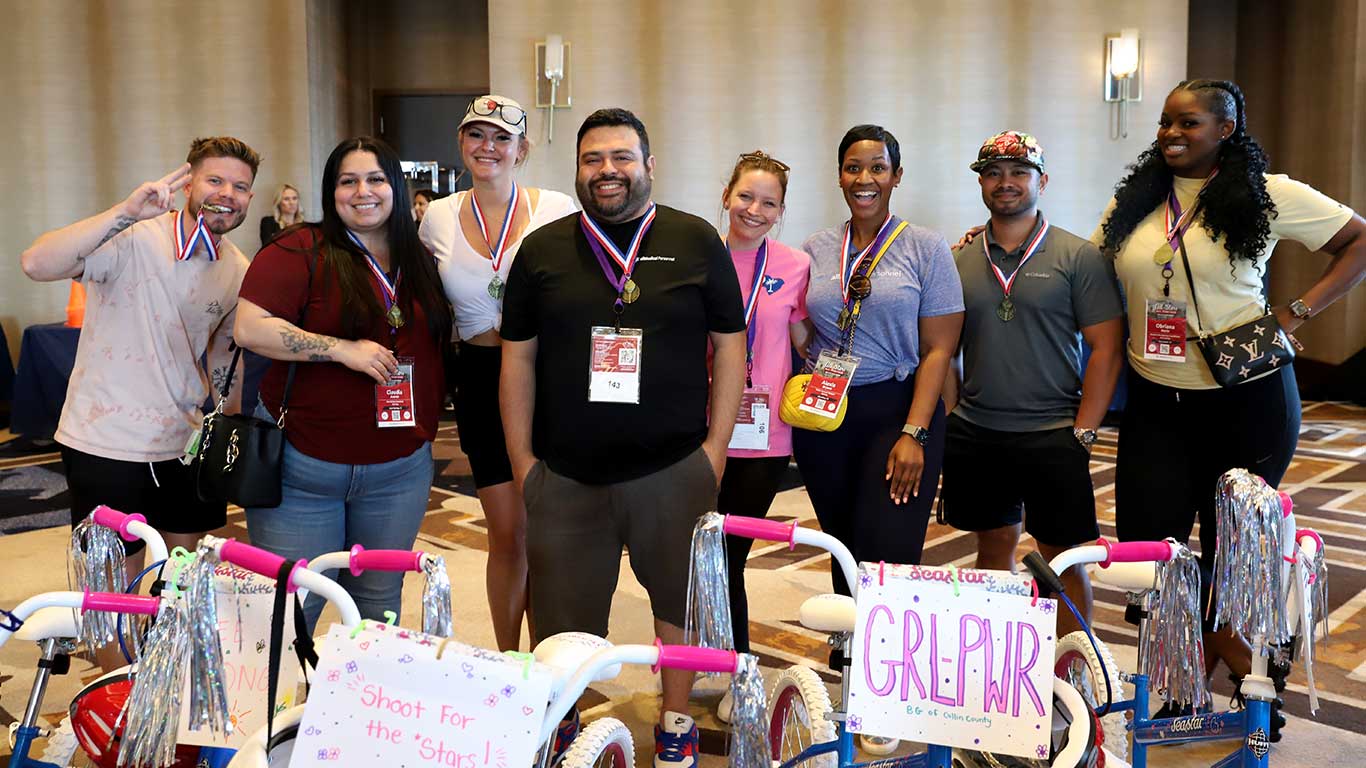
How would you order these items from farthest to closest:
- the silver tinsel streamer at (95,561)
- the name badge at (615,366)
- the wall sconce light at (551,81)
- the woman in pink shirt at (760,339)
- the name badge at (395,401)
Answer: the wall sconce light at (551,81)
the woman in pink shirt at (760,339)
the name badge at (395,401)
the name badge at (615,366)
the silver tinsel streamer at (95,561)

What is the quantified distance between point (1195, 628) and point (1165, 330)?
3.75 ft

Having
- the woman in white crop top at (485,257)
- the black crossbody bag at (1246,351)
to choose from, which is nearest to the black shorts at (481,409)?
the woman in white crop top at (485,257)

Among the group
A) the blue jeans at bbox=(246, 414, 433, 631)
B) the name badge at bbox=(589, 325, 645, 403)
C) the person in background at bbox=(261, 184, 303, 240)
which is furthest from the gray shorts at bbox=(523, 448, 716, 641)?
the person in background at bbox=(261, 184, 303, 240)

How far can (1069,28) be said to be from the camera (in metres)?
8.28

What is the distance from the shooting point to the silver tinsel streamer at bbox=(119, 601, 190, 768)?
1.49 metres

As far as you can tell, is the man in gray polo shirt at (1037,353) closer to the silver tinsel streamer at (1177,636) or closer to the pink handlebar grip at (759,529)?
the silver tinsel streamer at (1177,636)

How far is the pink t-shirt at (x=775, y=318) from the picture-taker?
2918mm

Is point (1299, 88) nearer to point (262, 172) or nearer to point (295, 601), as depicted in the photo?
point (262, 172)

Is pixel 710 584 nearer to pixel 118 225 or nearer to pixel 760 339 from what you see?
pixel 760 339

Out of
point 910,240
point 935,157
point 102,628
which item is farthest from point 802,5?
→ point 102,628

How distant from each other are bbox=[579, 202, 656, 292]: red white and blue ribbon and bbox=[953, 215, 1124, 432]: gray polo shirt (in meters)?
1.01

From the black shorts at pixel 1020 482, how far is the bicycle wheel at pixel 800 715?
3.67ft

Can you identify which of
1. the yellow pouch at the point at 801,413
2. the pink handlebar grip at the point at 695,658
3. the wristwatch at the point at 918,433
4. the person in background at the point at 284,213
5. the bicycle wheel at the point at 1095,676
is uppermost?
the person in background at the point at 284,213

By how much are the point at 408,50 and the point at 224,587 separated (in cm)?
927
